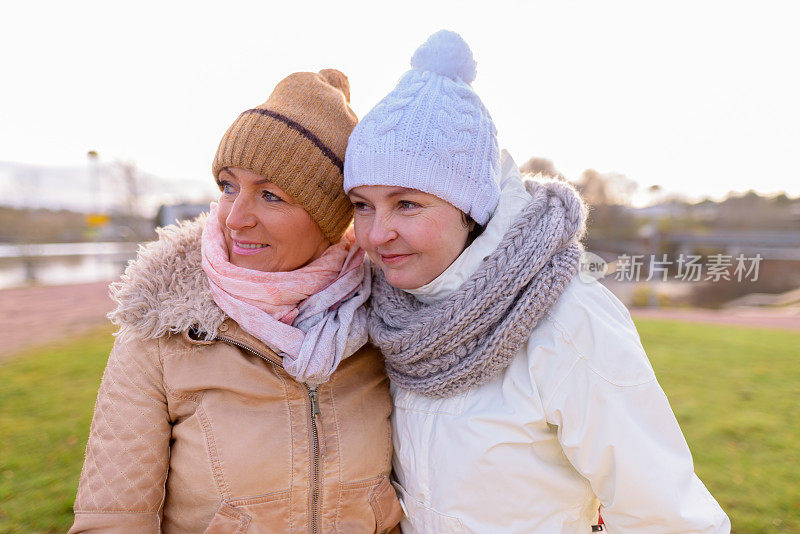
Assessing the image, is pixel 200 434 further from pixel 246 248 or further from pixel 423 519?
pixel 423 519

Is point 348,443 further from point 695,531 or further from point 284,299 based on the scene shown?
point 695,531

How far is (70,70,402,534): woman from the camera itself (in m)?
1.56

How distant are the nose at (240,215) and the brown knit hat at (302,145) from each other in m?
0.11

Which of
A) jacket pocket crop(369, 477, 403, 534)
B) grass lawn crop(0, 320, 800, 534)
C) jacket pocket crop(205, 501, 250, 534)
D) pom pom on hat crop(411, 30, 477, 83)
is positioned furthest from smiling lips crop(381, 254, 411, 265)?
grass lawn crop(0, 320, 800, 534)

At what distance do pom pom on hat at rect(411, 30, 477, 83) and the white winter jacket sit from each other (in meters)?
0.45

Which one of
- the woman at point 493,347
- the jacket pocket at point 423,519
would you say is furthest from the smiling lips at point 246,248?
the jacket pocket at point 423,519

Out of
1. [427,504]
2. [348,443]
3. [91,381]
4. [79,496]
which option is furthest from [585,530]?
[91,381]

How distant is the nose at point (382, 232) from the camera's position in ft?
5.29

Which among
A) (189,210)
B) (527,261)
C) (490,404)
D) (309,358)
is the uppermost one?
(527,261)

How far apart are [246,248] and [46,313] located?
40.3 ft

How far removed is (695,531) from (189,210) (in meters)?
18.2

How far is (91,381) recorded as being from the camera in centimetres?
603

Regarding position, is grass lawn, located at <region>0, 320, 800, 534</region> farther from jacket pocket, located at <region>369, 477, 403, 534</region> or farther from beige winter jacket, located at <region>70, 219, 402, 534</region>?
jacket pocket, located at <region>369, 477, 403, 534</region>

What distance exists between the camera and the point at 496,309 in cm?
154
